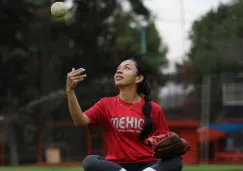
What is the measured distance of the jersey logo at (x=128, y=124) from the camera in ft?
19.5

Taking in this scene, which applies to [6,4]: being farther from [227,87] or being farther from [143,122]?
[143,122]

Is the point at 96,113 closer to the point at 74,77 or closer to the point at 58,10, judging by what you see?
the point at 74,77

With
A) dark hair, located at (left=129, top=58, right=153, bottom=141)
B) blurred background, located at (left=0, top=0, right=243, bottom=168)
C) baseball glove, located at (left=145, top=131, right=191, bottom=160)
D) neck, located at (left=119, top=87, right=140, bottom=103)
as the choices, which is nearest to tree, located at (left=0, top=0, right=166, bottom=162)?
blurred background, located at (left=0, top=0, right=243, bottom=168)

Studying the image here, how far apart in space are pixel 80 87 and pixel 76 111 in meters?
17.3

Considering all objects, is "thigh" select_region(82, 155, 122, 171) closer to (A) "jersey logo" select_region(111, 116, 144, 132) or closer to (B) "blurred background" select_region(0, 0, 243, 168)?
(A) "jersey logo" select_region(111, 116, 144, 132)

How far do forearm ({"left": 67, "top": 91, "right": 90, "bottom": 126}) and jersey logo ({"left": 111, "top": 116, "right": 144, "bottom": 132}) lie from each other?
0.27 metres

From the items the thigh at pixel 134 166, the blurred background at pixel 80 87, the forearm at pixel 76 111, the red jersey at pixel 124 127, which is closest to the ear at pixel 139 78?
the red jersey at pixel 124 127

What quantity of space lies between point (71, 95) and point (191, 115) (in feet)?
52.2

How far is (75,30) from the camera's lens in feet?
84.4

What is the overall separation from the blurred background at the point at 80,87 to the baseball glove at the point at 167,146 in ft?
41.0

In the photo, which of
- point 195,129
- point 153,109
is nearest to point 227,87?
point 195,129

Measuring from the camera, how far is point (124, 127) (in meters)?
5.94

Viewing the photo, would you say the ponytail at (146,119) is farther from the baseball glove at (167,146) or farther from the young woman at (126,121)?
the baseball glove at (167,146)

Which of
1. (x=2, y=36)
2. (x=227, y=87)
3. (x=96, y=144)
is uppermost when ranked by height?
(x=2, y=36)
